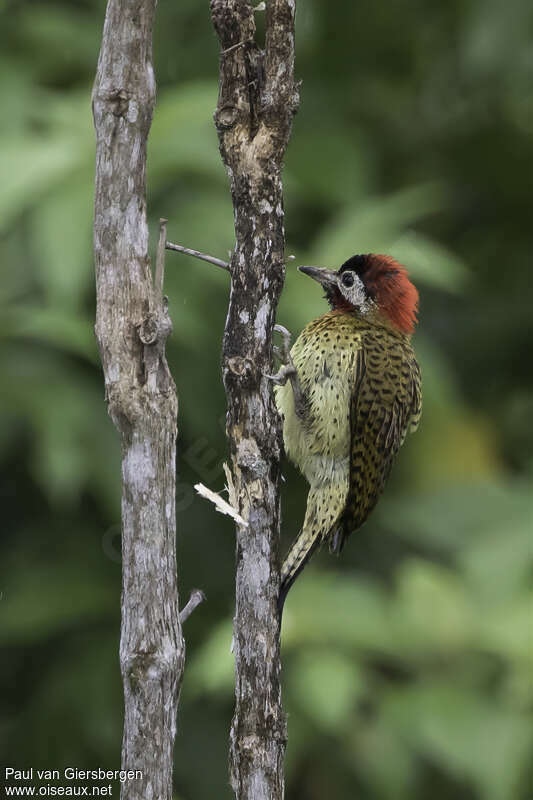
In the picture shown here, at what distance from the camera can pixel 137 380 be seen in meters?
2.10

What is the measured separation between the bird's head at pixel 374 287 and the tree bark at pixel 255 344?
1261 millimetres

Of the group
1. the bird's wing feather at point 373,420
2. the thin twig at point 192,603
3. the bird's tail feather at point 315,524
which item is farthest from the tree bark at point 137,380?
the bird's wing feather at point 373,420

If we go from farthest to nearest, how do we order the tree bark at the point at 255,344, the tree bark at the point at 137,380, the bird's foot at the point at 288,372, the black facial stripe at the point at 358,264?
the black facial stripe at the point at 358,264, the bird's foot at the point at 288,372, the tree bark at the point at 255,344, the tree bark at the point at 137,380

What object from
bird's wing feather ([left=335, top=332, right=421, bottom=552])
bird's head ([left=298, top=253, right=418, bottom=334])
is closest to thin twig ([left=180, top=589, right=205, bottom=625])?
bird's wing feather ([left=335, top=332, right=421, bottom=552])

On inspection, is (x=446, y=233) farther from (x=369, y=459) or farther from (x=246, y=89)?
(x=246, y=89)

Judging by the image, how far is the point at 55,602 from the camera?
4.77 m

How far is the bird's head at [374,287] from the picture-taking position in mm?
3492

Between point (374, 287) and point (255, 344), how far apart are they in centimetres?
135

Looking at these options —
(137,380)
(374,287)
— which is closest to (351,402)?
(374,287)

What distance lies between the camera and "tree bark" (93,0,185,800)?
207 centimetres

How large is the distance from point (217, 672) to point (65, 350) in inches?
59.7

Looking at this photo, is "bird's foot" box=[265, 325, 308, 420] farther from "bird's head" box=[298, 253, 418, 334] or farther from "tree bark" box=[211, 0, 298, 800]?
"bird's head" box=[298, 253, 418, 334]

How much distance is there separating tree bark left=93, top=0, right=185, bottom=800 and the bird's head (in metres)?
1.47

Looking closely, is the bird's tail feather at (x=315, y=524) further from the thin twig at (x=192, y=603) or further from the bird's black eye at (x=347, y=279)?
the bird's black eye at (x=347, y=279)
